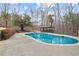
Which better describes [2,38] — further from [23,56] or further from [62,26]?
[62,26]

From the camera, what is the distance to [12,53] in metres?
2.98

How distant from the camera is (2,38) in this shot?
3.02 metres

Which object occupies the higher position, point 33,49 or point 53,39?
point 53,39

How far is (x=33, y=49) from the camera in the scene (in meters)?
3.00

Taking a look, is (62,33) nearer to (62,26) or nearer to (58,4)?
(62,26)

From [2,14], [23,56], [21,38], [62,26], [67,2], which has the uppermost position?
[67,2]

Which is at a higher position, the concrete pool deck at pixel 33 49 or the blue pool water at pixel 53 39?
the blue pool water at pixel 53 39

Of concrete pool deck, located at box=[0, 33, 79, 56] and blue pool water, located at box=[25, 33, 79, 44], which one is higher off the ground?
blue pool water, located at box=[25, 33, 79, 44]

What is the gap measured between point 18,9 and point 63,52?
1044 millimetres

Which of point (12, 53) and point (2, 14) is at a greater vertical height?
point (2, 14)

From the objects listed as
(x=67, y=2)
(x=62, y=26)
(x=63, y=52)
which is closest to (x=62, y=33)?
(x=62, y=26)

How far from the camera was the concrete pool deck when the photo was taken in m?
2.98

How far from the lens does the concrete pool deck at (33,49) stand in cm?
298

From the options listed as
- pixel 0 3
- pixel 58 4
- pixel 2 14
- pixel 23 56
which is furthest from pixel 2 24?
pixel 58 4
